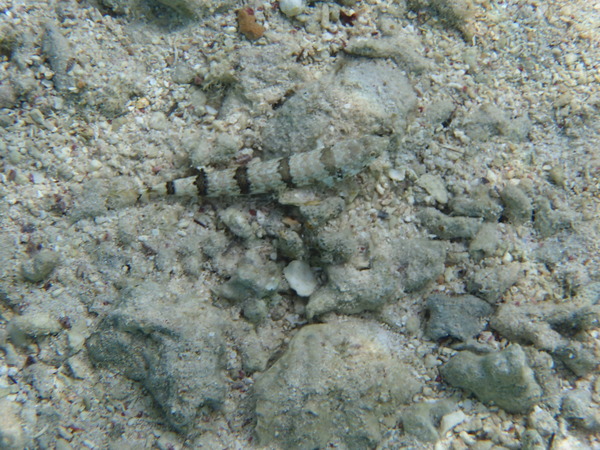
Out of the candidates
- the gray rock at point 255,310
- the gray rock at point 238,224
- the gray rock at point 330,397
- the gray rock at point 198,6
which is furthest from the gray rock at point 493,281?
the gray rock at point 198,6

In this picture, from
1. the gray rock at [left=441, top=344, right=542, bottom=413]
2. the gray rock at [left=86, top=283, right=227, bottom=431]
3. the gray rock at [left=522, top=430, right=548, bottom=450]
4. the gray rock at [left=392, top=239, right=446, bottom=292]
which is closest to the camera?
the gray rock at [left=522, top=430, right=548, bottom=450]

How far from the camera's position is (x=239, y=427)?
3242 millimetres

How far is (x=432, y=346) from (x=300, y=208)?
1.69m

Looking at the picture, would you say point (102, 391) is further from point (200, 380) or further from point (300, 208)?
point (300, 208)

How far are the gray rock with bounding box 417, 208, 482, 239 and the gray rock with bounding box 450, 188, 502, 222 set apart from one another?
8 centimetres

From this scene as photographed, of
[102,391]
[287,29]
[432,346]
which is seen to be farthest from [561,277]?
[102,391]

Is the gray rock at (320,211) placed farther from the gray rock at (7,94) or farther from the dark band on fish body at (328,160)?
the gray rock at (7,94)

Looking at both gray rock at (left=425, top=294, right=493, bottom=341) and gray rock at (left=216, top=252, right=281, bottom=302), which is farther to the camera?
gray rock at (left=216, top=252, right=281, bottom=302)

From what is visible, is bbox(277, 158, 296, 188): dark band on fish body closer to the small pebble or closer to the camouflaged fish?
the camouflaged fish

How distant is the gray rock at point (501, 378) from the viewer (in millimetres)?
2863

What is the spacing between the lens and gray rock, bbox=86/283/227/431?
3.12m

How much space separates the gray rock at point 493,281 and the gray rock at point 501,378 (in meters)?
0.46

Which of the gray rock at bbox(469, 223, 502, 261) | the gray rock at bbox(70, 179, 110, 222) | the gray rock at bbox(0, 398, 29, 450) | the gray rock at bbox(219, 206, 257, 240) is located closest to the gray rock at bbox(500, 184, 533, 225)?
the gray rock at bbox(469, 223, 502, 261)

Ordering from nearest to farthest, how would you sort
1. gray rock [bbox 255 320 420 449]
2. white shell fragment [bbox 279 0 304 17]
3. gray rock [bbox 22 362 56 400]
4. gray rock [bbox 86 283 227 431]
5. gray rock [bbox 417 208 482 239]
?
gray rock [bbox 255 320 420 449]
gray rock [bbox 86 283 227 431]
gray rock [bbox 22 362 56 400]
gray rock [bbox 417 208 482 239]
white shell fragment [bbox 279 0 304 17]
